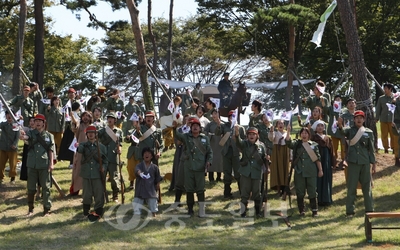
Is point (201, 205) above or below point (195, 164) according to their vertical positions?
below

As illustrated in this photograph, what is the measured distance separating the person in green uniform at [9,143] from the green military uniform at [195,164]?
418cm

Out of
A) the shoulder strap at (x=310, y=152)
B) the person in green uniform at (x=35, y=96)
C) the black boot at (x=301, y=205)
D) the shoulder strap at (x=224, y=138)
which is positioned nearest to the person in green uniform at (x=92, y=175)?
the shoulder strap at (x=224, y=138)

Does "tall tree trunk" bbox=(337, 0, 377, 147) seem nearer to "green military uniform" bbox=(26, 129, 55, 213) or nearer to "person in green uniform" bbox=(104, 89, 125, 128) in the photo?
"person in green uniform" bbox=(104, 89, 125, 128)

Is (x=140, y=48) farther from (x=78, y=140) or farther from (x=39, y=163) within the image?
(x=39, y=163)

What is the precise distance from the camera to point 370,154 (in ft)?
37.3

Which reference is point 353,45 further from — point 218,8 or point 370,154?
point 218,8

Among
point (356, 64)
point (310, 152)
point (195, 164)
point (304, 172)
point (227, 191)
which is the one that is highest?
point (356, 64)

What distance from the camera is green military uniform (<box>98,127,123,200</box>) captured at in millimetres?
12586

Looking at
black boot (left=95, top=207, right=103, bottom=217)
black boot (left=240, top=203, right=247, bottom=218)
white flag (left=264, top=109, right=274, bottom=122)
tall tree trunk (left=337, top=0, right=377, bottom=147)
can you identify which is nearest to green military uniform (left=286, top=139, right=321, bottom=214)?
black boot (left=240, top=203, right=247, bottom=218)

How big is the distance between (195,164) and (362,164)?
283 cm

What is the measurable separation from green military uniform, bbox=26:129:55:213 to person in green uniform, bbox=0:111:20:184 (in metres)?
2.33

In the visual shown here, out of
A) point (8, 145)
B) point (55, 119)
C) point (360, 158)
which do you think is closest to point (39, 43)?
point (55, 119)

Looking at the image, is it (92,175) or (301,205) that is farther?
(301,205)

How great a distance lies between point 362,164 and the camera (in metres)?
11.3
